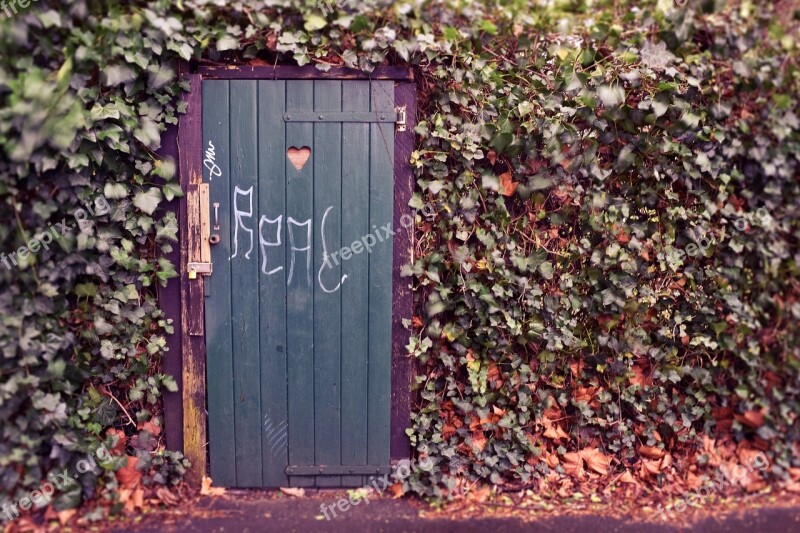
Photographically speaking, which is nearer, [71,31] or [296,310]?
[71,31]

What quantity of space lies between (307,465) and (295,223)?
56.0 inches

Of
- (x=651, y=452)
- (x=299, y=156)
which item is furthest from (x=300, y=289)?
(x=651, y=452)

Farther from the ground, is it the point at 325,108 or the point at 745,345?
the point at 325,108

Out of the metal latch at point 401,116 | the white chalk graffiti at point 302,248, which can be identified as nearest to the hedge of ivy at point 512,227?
the metal latch at point 401,116

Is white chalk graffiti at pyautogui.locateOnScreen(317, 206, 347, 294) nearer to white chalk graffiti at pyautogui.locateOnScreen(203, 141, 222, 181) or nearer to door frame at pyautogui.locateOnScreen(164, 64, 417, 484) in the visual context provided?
door frame at pyautogui.locateOnScreen(164, 64, 417, 484)

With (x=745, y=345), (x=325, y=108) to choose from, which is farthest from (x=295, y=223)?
(x=745, y=345)

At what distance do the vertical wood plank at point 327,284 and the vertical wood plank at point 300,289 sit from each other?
32 mm

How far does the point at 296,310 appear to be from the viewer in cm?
317

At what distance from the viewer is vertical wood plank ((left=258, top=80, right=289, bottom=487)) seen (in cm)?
305

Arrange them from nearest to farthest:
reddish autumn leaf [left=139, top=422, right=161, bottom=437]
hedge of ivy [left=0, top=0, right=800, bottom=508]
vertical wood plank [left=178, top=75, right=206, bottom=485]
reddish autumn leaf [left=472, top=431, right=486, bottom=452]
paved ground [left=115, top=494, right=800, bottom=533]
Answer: hedge of ivy [left=0, top=0, right=800, bottom=508]
paved ground [left=115, top=494, right=800, bottom=533]
vertical wood plank [left=178, top=75, right=206, bottom=485]
reddish autumn leaf [left=139, top=422, right=161, bottom=437]
reddish autumn leaf [left=472, top=431, right=486, bottom=452]

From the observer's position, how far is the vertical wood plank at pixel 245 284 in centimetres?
305

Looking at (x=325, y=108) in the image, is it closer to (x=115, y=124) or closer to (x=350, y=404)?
A: (x=115, y=124)

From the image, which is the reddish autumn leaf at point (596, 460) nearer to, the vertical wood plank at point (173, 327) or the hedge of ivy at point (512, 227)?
the hedge of ivy at point (512, 227)

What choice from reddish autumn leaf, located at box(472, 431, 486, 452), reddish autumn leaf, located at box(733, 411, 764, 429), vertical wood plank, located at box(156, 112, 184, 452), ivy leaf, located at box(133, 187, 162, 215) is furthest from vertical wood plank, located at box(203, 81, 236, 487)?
reddish autumn leaf, located at box(733, 411, 764, 429)
